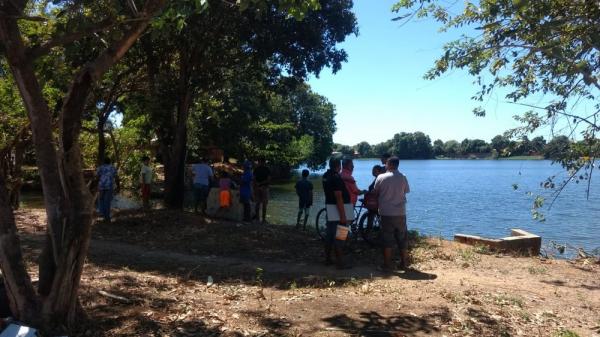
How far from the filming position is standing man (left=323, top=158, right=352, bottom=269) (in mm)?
8633

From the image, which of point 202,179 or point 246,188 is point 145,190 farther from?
point 246,188

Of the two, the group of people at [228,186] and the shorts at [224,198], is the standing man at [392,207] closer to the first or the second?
the group of people at [228,186]

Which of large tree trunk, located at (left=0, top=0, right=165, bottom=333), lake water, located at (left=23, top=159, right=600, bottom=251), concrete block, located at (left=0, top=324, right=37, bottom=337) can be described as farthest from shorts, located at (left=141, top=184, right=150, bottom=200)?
concrete block, located at (left=0, top=324, right=37, bottom=337)

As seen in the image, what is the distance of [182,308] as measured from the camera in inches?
238

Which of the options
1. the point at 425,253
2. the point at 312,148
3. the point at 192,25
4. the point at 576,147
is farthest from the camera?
the point at 312,148

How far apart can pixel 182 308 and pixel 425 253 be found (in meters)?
5.47

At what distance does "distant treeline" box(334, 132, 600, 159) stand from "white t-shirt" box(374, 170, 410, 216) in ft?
9.09

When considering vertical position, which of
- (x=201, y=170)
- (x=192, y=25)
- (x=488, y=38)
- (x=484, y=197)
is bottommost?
(x=484, y=197)

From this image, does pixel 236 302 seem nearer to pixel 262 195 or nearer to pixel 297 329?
pixel 297 329

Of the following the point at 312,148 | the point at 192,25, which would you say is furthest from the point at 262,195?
the point at 312,148

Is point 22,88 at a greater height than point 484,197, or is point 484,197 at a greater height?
point 22,88

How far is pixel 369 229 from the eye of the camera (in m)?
10.9

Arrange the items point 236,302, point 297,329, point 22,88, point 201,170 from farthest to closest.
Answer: point 201,170 < point 236,302 < point 297,329 < point 22,88

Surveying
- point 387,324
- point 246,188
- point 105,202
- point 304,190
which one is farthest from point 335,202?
point 105,202
